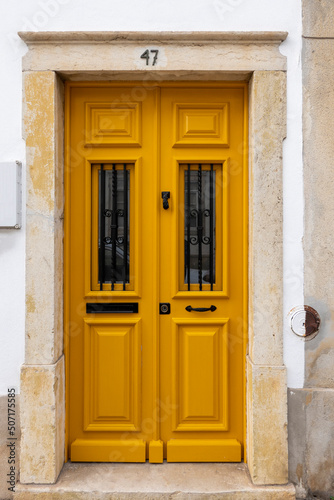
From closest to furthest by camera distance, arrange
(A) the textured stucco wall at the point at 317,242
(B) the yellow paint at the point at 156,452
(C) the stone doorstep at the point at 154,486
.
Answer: (C) the stone doorstep at the point at 154,486, (A) the textured stucco wall at the point at 317,242, (B) the yellow paint at the point at 156,452

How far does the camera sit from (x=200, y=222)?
12.3 ft

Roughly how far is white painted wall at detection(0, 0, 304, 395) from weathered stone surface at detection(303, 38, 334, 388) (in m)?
0.06

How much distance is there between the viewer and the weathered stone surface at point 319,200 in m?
3.48

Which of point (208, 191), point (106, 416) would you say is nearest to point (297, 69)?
point (208, 191)

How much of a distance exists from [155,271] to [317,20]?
7.48 feet

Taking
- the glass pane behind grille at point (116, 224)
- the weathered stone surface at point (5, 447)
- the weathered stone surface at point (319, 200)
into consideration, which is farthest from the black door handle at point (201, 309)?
the weathered stone surface at point (5, 447)

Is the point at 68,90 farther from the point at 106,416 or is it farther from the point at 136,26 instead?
the point at 106,416

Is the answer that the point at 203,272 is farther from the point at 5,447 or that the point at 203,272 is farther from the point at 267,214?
the point at 5,447

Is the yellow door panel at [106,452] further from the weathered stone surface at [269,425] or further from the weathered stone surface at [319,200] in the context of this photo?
the weathered stone surface at [319,200]

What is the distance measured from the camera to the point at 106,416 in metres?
3.73

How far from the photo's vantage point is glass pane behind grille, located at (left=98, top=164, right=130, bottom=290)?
12.3 feet

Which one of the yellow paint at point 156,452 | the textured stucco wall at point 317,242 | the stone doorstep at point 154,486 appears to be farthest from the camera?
the yellow paint at point 156,452

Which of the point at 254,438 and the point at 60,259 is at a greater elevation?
the point at 60,259

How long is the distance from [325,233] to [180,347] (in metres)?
1.45
